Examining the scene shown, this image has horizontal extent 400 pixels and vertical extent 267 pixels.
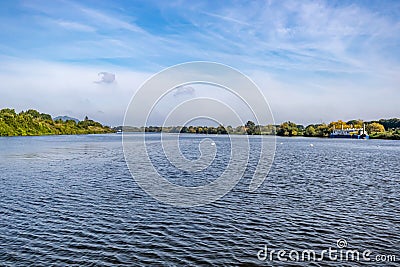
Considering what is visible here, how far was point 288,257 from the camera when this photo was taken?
11844mm

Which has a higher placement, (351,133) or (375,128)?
(375,128)

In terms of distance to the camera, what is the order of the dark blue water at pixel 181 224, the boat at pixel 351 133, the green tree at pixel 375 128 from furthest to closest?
the green tree at pixel 375 128 < the boat at pixel 351 133 < the dark blue water at pixel 181 224

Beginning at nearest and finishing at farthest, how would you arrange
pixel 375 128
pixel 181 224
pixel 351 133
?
pixel 181 224, pixel 351 133, pixel 375 128

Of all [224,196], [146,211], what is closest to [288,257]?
[146,211]

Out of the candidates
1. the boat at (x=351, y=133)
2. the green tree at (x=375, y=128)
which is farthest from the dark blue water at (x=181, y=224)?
the green tree at (x=375, y=128)

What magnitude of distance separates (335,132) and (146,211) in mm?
192562

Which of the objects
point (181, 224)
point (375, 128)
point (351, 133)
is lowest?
point (181, 224)

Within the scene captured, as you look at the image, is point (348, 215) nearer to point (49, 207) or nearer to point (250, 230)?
point (250, 230)

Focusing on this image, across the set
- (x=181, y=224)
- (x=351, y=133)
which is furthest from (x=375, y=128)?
(x=181, y=224)

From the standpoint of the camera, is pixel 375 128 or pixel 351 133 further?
pixel 375 128

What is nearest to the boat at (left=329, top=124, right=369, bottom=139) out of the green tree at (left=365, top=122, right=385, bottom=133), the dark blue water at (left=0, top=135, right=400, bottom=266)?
the green tree at (left=365, top=122, right=385, bottom=133)

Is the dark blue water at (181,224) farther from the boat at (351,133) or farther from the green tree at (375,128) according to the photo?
the green tree at (375,128)

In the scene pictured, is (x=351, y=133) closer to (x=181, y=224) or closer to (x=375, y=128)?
(x=375, y=128)

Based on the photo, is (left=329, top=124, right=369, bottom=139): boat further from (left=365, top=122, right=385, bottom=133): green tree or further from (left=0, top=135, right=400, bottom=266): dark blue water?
(left=0, top=135, right=400, bottom=266): dark blue water
